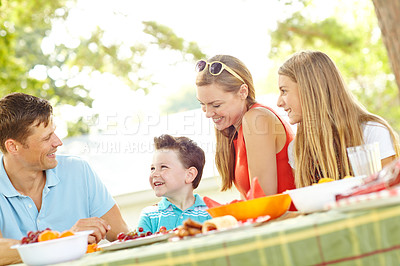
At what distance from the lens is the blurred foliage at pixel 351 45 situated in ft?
29.1

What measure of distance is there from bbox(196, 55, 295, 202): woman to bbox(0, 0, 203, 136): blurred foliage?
4.39 m

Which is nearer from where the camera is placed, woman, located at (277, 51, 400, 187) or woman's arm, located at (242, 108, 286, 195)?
woman, located at (277, 51, 400, 187)

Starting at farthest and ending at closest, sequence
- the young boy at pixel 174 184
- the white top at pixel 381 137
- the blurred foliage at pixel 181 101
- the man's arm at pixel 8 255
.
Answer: the blurred foliage at pixel 181 101
the young boy at pixel 174 184
the white top at pixel 381 137
the man's arm at pixel 8 255

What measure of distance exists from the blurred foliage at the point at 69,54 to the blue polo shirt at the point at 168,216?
4336mm

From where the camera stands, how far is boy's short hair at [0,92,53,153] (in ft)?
7.52

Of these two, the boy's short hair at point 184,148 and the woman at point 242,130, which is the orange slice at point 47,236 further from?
the boy's short hair at point 184,148

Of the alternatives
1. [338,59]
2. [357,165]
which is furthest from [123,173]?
[338,59]

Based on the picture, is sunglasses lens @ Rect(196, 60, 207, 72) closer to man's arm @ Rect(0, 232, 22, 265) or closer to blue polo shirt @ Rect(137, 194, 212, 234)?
blue polo shirt @ Rect(137, 194, 212, 234)

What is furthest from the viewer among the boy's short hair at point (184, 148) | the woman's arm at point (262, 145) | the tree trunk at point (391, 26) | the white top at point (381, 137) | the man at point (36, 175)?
the boy's short hair at point (184, 148)

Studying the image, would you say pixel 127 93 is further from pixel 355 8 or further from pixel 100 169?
pixel 100 169

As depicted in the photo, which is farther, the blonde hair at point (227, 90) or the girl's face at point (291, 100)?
the blonde hair at point (227, 90)

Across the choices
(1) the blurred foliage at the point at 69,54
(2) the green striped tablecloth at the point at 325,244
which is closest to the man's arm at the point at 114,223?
(2) the green striped tablecloth at the point at 325,244

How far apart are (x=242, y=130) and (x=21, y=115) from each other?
101 cm

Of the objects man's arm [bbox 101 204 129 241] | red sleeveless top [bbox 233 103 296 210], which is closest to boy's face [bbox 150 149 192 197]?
man's arm [bbox 101 204 129 241]
